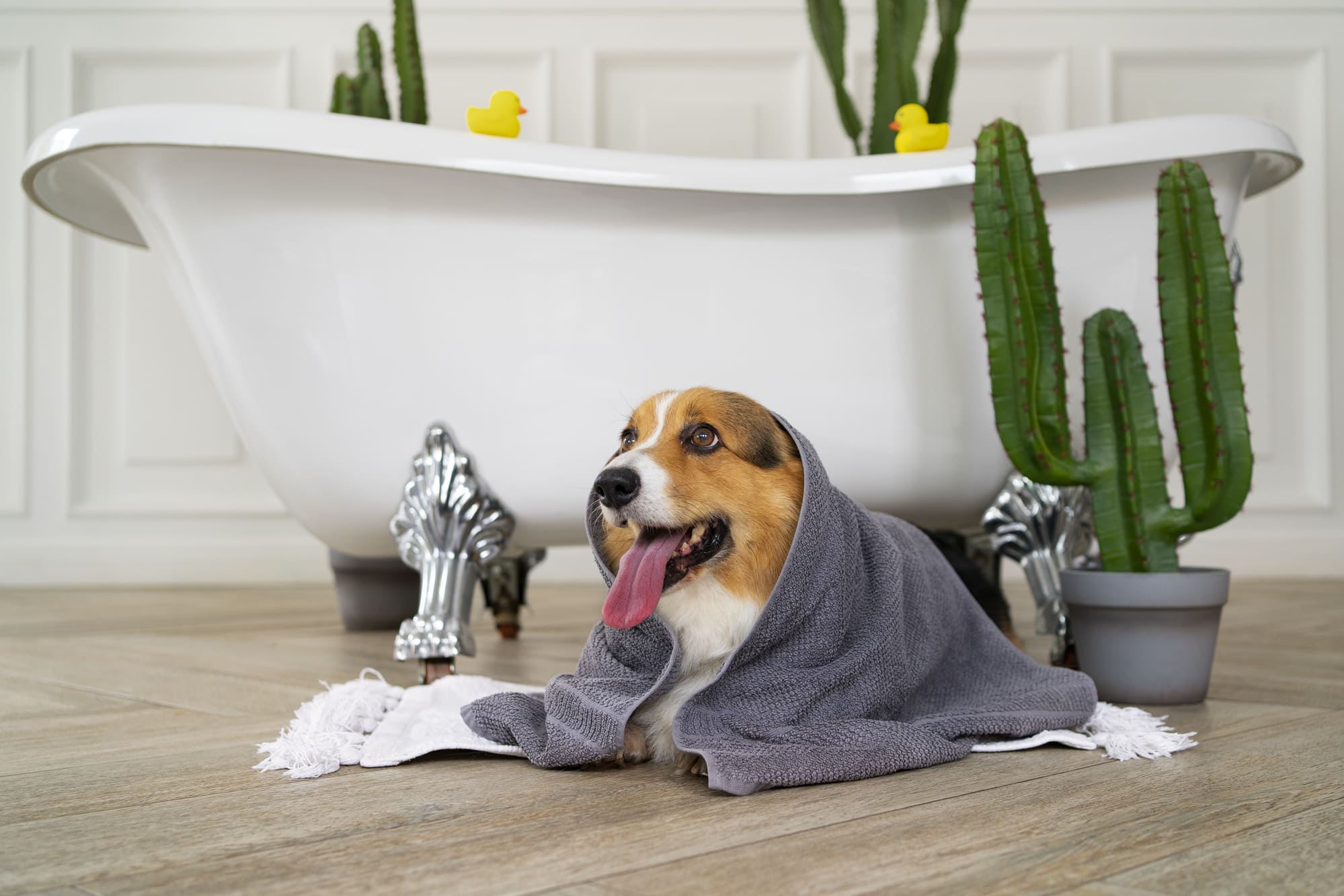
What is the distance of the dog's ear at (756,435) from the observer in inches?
45.6

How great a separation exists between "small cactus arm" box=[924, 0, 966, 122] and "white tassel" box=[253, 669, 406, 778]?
1.41 metres

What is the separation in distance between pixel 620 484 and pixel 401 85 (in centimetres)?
128

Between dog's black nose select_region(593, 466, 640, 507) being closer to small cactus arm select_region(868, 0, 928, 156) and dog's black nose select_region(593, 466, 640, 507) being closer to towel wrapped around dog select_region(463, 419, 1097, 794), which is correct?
towel wrapped around dog select_region(463, 419, 1097, 794)

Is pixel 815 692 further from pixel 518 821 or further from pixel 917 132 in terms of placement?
pixel 917 132

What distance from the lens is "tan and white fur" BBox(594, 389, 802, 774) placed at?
1126 mm

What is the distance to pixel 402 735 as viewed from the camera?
1.22 meters

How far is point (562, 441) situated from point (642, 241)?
33cm

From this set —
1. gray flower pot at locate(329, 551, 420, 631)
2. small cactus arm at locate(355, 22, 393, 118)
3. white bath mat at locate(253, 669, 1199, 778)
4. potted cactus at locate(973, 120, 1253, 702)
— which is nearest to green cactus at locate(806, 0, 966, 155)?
potted cactus at locate(973, 120, 1253, 702)

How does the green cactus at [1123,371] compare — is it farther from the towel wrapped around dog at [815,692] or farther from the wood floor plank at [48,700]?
Answer: the wood floor plank at [48,700]

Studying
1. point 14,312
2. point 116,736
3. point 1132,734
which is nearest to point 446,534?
point 116,736

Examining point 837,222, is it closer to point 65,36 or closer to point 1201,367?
point 1201,367

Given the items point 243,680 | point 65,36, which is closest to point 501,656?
point 243,680

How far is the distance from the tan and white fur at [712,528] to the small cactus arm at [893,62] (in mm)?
1130

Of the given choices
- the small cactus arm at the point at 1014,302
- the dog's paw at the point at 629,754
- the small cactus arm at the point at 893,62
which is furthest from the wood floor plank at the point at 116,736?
the small cactus arm at the point at 893,62
